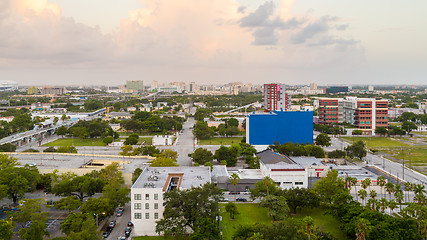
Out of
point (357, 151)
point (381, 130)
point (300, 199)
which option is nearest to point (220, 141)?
point (357, 151)

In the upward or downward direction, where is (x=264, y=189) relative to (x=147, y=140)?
upward

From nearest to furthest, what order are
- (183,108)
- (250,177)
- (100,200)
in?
(100,200)
(250,177)
(183,108)

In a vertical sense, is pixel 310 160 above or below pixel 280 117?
below

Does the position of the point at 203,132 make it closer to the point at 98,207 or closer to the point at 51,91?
the point at 98,207

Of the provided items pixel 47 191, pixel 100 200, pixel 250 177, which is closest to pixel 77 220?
pixel 100 200

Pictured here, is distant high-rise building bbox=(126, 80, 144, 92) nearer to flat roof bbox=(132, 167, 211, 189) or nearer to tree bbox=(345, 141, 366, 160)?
tree bbox=(345, 141, 366, 160)

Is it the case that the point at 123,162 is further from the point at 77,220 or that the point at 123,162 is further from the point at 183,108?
the point at 183,108
